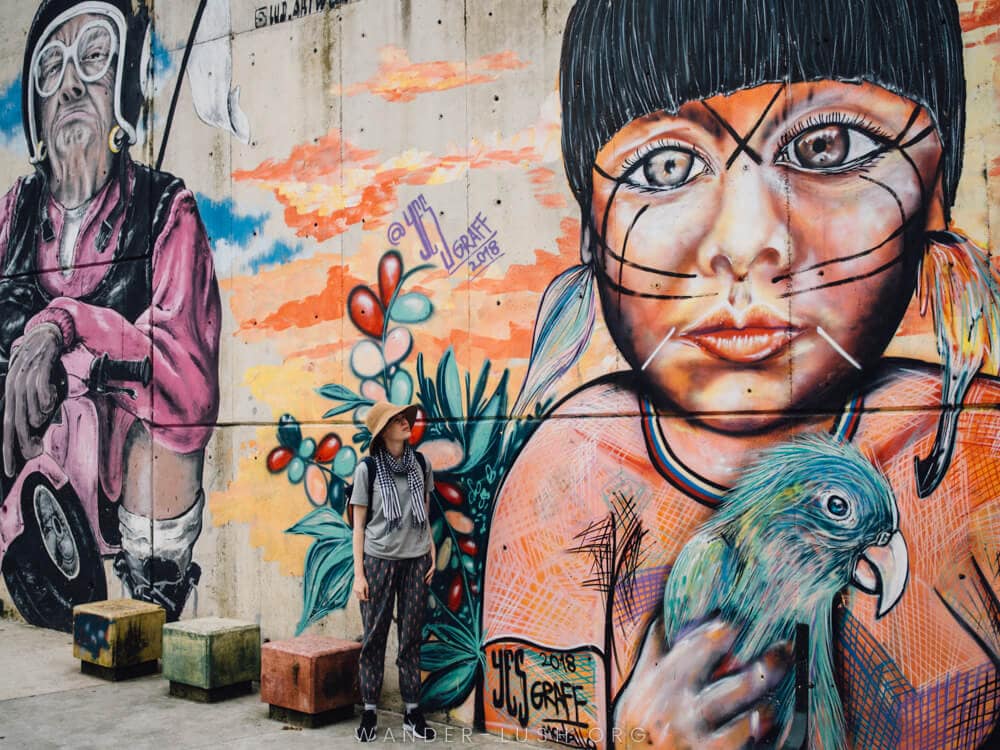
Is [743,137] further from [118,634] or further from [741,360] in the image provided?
[118,634]

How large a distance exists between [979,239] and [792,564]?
170 cm

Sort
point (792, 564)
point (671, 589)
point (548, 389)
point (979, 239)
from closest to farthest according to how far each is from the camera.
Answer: point (979, 239), point (792, 564), point (671, 589), point (548, 389)

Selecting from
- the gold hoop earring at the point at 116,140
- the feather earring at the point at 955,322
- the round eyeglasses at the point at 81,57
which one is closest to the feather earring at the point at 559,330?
the feather earring at the point at 955,322

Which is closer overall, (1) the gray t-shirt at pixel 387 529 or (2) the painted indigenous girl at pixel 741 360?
(2) the painted indigenous girl at pixel 741 360

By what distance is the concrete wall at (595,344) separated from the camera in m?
4.72

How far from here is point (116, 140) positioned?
8266mm

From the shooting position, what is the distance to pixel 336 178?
6.74m

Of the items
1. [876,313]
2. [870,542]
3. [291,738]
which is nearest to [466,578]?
[291,738]

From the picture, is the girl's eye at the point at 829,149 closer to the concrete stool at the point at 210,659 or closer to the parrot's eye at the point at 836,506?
the parrot's eye at the point at 836,506

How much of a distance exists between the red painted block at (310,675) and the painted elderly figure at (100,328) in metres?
1.63

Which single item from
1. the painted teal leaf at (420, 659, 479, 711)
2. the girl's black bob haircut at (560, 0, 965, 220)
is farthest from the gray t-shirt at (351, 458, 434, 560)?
the girl's black bob haircut at (560, 0, 965, 220)

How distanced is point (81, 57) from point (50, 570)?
14.0 ft

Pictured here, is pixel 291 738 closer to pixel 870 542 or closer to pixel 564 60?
pixel 870 542

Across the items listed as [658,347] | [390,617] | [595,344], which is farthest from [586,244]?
[390,617]
